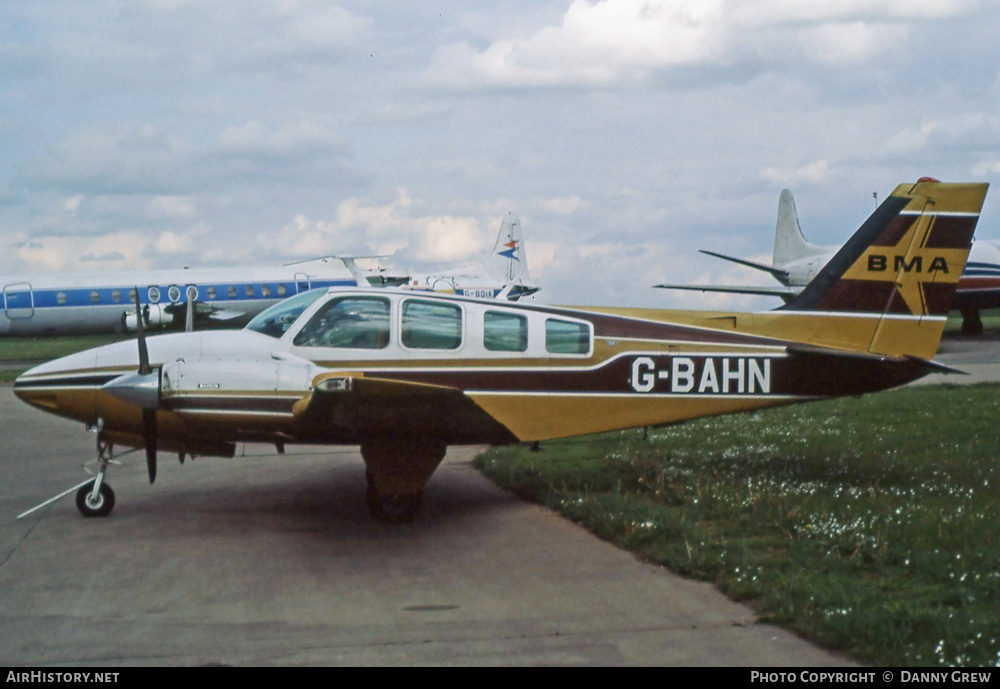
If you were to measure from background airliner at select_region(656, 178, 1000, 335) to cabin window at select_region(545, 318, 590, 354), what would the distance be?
18.8 metres

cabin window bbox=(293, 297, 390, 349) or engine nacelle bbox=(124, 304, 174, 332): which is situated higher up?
cabin window bbox=(293, 297, 390, 349)

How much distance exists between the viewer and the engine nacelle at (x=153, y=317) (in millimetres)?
34000

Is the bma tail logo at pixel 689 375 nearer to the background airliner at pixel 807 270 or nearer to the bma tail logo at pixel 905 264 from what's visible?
the bma tail logo at pixel 905 264

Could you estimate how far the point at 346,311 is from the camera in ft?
32.3

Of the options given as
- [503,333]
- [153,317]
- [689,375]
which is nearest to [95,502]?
[503,333]

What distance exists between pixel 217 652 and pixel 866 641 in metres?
3.90

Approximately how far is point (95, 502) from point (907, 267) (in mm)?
8984

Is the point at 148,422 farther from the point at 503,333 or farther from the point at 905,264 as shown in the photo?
the point at 905,264

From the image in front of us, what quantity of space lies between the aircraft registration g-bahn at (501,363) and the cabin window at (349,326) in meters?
0.01

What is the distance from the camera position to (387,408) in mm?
8656

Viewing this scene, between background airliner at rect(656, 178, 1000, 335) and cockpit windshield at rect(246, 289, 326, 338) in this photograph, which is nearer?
cockpit windshield at rect(246, 289, 326, 338)

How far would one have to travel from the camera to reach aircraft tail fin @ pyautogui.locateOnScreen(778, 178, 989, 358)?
10766mm

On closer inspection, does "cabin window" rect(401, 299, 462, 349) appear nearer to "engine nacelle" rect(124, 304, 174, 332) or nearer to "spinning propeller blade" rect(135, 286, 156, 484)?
"spinning propeller blade" rect(135, 286, 156, 484)

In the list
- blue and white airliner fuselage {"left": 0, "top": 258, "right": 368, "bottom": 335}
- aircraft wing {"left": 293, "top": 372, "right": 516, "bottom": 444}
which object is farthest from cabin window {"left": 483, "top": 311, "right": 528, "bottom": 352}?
blue and white airliner fuselage {"left": 0, "top": 258, "right": 368, "bottom": 335}
